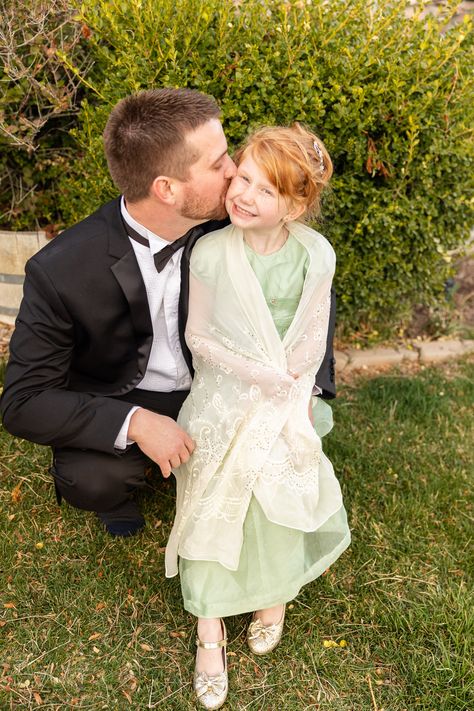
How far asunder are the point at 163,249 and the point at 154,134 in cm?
40

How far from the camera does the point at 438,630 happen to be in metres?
2.45

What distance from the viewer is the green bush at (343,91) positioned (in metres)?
3.08

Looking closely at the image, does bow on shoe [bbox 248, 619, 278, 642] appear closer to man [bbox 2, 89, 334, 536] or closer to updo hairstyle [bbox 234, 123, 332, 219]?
man [bbox 2, 89, 334, 536]

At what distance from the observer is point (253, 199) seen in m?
2.31

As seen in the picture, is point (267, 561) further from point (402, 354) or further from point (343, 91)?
point (402, 354)

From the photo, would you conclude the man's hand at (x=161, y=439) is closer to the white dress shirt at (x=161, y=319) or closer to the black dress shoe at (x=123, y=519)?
the white dress shirt at (x=161, y=319)

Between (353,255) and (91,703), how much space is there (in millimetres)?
2394

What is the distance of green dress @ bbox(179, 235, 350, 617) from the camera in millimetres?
2344

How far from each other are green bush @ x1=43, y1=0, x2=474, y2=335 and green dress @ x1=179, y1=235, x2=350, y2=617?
3.39 ft

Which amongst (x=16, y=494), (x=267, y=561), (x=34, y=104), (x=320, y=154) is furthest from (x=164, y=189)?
(x=34, y=104)

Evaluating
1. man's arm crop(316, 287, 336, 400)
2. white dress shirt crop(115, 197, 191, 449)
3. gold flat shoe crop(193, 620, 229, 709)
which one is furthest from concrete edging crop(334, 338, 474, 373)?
gold flat shoe crop(193, 620, 229, 709)

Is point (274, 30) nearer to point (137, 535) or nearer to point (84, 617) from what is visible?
point (137, 535)

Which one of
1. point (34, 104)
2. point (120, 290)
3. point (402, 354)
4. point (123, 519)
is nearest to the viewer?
point (120, 290)

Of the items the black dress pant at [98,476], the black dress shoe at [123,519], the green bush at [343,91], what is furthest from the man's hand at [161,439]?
the green bush at [343,91]
